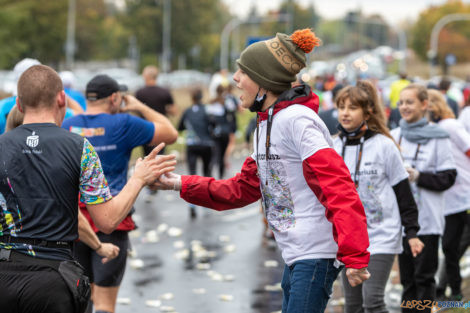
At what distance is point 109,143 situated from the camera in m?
5.47

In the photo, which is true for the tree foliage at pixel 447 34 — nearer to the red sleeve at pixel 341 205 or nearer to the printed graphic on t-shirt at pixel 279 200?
the printed graphic on t-shirt at pixel 279 200

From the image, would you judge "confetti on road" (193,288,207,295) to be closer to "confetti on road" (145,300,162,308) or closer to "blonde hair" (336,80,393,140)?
"confetti on road" (145,300,162,308)

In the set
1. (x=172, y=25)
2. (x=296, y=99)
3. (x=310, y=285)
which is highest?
(x=172, y=25)

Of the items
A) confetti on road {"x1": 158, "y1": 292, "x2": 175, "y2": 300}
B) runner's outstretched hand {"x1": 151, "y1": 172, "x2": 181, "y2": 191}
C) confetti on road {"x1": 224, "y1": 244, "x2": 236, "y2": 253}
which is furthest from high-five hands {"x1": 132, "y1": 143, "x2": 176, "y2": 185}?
confetti on road {"x1": 224, "y1": 244, "x2": 236, "y2": 253}

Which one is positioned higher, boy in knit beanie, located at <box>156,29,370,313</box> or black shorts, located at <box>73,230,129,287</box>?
boy in knit beanie, located at <box>156,29,370,313</box>

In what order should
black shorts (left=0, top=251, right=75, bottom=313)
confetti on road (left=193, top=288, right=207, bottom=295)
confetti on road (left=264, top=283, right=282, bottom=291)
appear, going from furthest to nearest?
confetti on road (left=264, top=283, right=282, bottom=291) → confetti on road (left=193, top=288, right=207, bottom=295) → black shorts (left=0, top=251, right=75, bottom=313)

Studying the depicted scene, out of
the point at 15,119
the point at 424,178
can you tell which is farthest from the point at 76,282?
the point at 424,178

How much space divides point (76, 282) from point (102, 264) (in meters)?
1.94

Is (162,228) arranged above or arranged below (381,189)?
below

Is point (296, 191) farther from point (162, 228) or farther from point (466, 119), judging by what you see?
point (162, 228)

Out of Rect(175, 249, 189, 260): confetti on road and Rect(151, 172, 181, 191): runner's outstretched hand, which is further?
Rect(175, 249, 189, 260): confetti on road

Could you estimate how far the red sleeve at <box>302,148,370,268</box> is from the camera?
11.0 ft

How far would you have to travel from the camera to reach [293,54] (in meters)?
3.79

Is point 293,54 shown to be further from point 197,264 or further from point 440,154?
point 197,264
